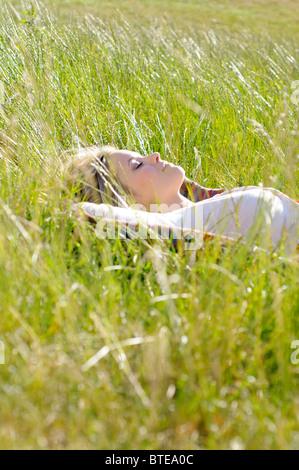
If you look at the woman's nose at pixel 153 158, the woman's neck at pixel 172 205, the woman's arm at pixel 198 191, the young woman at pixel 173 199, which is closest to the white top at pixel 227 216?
the young woman at pixel 173 199

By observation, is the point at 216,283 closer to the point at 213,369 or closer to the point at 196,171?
the point at 213,369

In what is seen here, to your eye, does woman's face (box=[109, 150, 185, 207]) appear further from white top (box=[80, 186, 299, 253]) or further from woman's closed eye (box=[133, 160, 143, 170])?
white top (box=[80, 186, 299, 253])

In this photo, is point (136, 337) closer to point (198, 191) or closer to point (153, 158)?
point (153, 158)

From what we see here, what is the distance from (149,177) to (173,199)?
0.16 m

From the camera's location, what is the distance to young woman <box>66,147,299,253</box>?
81.7 inches

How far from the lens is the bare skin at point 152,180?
2.60 m

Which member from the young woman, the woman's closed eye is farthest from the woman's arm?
the woman's closed eye

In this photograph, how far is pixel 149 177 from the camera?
2602 millimetres

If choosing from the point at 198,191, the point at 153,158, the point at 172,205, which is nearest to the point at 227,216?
the point at 172,205

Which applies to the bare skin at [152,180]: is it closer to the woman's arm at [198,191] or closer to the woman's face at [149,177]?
the woman's face at [149,177]

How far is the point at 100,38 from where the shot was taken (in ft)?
13.0

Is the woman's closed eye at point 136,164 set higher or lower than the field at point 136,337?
lower

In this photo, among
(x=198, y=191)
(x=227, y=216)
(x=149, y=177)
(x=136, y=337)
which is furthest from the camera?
(x=198, y=191)

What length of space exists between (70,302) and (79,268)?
1.34ft
